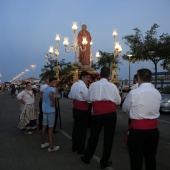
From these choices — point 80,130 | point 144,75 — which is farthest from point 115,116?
point 144,75

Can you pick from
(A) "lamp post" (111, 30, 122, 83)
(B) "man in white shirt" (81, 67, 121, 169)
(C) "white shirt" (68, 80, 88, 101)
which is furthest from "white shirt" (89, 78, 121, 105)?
(A) "lamp post" (111, 30, 122, 83)

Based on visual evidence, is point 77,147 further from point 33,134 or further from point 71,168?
point 33,134

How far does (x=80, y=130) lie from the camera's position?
7469 millimetres

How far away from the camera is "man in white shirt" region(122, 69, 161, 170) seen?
14.8 feet

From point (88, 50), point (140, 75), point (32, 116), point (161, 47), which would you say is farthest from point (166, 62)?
point (140, 75)

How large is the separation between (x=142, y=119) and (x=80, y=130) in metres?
3.14

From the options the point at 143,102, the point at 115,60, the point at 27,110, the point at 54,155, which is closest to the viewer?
the point at 143,102

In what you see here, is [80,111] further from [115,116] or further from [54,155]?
[115,116]

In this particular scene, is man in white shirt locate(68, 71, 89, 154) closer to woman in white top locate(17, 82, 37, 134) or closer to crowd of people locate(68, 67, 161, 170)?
crowd of people locate(68, 67, 161, 170)

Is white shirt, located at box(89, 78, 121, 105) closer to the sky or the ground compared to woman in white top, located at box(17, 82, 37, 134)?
closer to the sky

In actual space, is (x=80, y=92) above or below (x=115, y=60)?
below

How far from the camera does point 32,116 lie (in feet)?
34.1

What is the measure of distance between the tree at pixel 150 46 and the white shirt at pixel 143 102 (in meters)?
23.4

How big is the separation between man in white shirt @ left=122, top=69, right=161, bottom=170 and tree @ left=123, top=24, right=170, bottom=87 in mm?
23428
